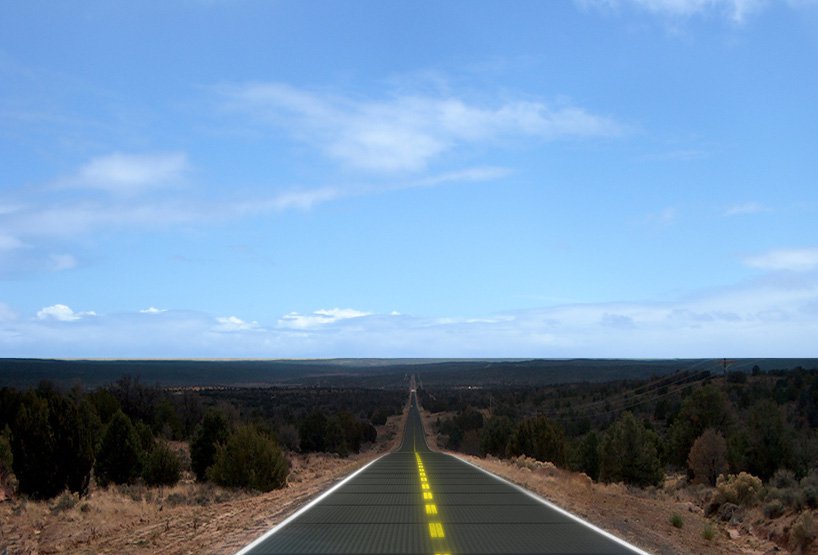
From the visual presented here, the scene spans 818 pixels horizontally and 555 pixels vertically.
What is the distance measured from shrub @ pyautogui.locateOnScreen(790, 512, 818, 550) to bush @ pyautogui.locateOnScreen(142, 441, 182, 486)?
33520 mm

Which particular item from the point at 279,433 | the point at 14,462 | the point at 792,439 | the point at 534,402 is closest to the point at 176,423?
the point at 279,433

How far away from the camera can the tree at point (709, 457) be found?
159 ft

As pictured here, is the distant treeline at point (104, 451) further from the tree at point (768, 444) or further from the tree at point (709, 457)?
the tree at point (768, 444)

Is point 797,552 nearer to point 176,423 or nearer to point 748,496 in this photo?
point 748,496

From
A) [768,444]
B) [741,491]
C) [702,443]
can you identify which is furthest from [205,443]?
[768,444]

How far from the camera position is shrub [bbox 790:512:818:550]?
14.0 m

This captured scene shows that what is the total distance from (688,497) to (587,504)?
12.5 m

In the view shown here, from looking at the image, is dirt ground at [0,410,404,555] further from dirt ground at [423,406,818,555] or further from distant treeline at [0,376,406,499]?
dirt ground at [423,406,818,555]

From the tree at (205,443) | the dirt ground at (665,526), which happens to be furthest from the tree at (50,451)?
the dirt ground at (665,526)

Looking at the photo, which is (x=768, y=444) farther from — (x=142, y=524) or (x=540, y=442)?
(x=142, y=524)

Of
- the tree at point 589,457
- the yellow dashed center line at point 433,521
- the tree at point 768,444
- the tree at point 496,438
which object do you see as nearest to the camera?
the yellow dashed center line at point 433,521

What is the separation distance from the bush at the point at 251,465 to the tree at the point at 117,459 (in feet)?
42.3

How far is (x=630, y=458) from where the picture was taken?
163 ft

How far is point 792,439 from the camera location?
4672 cm
